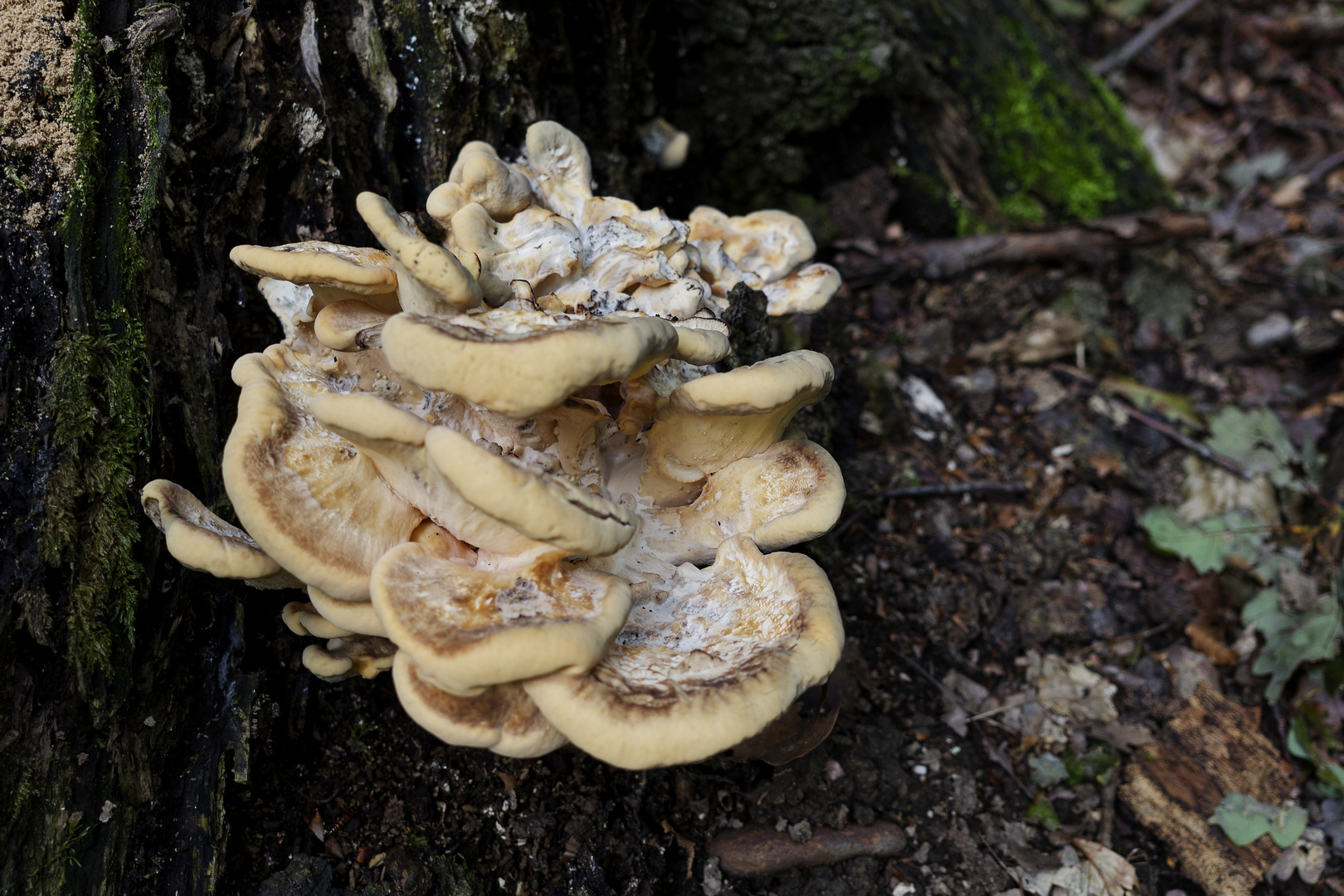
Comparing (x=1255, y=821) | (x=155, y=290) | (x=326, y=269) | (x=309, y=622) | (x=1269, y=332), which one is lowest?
(x=1255, y=821)

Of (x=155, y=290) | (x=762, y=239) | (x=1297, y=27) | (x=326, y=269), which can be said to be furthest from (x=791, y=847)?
(x=1297, y=27)

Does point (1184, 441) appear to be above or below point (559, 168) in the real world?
below

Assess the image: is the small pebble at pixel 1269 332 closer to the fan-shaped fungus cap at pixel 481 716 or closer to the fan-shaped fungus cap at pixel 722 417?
the fan-shaped fungus cap at pixel 722 417

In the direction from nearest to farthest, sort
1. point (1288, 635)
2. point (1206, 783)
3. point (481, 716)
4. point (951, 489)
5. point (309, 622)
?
point (481, 716) → point (309, 622) → point (1206, 783) → point (1288, 635) → point (951, 489)

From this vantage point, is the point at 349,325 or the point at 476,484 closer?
the point at 476,484

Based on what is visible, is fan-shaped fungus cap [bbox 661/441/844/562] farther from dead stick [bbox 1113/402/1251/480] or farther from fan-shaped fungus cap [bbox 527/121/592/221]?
dead stick [bbox 1113/402/1251/480]

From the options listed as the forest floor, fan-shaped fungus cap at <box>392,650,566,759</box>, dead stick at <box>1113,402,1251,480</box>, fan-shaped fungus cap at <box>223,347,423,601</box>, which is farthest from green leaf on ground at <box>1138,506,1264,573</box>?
fan-shaped fungus cap at <box>223,347,423,601</box>

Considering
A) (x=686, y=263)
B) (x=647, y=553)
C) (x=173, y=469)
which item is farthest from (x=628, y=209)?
(x=173, y=469)

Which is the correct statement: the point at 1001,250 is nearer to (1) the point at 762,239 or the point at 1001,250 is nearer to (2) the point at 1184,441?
(2) the point at 1184,441
